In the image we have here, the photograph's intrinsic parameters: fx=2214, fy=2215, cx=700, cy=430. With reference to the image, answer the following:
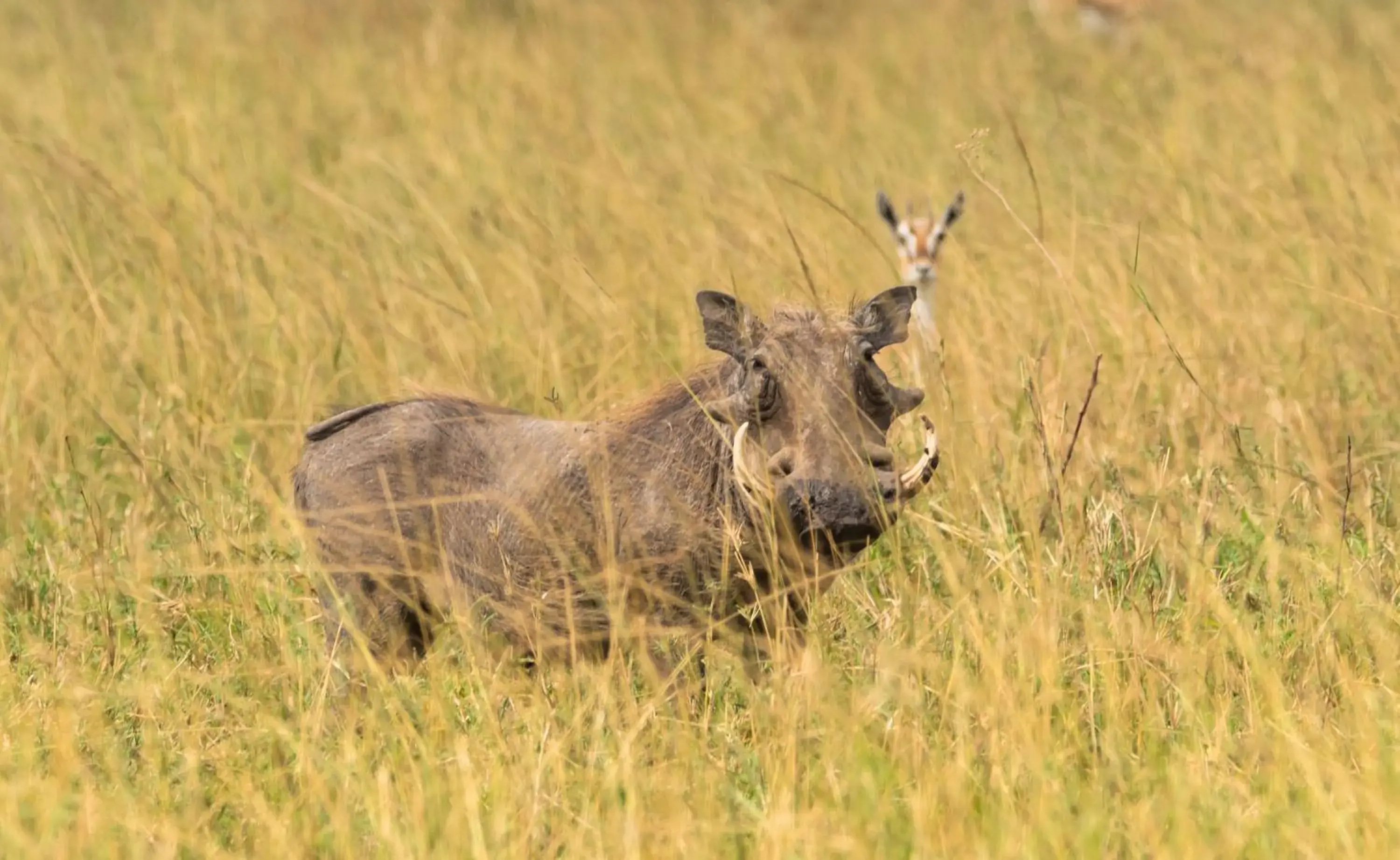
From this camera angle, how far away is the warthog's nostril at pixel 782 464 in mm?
3318

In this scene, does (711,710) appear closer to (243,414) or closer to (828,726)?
(828,726)

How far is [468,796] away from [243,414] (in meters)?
2.64

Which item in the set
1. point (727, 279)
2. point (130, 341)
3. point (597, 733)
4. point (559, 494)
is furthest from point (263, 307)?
point (597, 733)

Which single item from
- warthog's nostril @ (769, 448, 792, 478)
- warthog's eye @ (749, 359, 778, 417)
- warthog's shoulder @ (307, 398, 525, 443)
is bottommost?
warthog's nostril @ (769, 448, 792, 478)

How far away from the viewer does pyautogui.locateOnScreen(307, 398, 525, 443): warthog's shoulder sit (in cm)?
380

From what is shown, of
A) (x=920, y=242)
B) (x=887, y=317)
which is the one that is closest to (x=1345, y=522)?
(x=887, y=317)

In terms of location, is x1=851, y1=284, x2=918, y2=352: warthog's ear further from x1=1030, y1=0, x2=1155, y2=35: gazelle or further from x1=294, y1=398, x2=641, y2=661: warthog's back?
x1=1030, y1=0, x2=1155, y2=35: gazelle

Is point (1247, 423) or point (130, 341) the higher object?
point (130, 341)

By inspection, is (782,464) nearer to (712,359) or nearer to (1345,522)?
(712,359)

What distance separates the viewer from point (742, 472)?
3359mm

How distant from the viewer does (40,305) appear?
5938 millimetres

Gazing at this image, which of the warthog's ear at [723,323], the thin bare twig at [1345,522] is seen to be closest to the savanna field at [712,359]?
the thin bare twig at [1345,522]

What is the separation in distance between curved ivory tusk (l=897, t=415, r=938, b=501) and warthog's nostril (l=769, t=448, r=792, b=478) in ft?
0.55

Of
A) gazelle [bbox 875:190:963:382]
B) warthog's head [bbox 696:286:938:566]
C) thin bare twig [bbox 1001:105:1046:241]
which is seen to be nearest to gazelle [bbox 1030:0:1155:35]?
thin bare twig [bbox 1001:105:1046:241]
